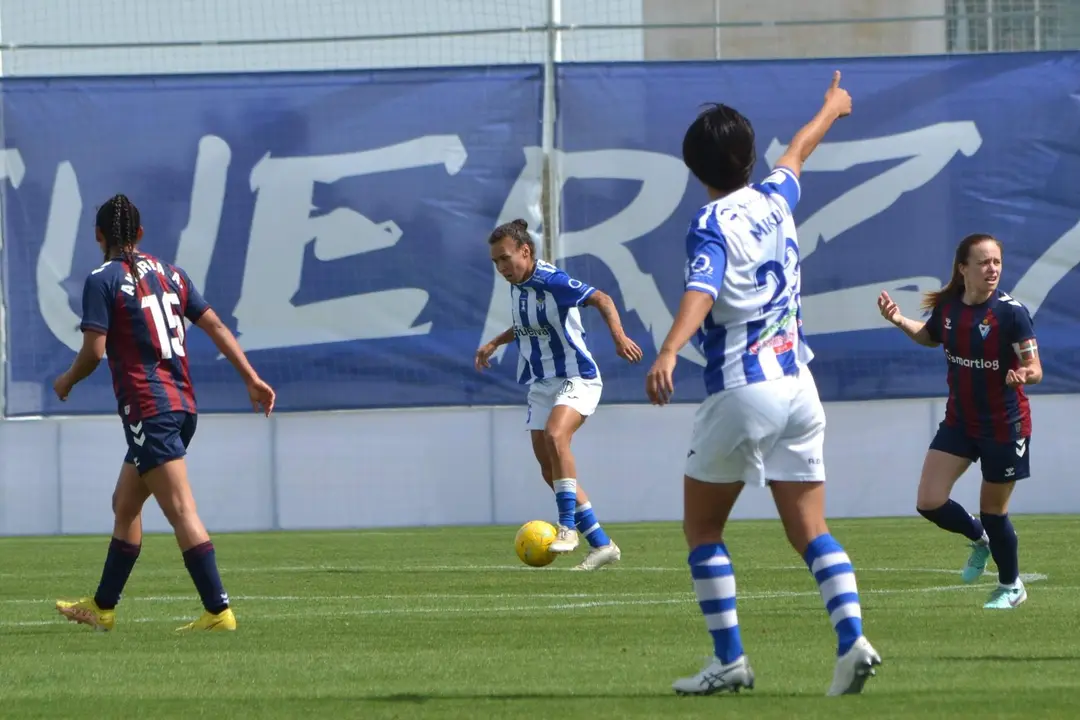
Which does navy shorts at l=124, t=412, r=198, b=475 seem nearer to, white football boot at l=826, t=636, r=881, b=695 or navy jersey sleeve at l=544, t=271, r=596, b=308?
white football boot at l=826, t=636, r=881, b=695

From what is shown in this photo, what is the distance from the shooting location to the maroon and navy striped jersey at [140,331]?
7.87 meters

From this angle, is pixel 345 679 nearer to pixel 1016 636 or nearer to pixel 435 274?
pixel 1016 636

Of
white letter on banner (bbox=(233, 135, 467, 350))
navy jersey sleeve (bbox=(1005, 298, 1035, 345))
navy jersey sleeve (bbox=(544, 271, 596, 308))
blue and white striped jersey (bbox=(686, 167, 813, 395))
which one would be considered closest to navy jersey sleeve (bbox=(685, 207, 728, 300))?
blue and white striped jersey (bbox=(686, 167, 813, 395))

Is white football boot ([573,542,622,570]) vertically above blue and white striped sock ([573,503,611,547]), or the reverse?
blue and white striped sock ([573,503,611,547])

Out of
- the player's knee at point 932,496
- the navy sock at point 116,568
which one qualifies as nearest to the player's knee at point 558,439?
the player's knee at point 932,496

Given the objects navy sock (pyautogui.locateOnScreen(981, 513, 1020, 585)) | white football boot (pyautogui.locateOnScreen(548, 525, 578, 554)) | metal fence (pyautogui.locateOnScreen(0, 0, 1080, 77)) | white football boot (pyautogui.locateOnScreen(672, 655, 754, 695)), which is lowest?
white football boot (pyautogui.locateOnScreen(548, 525, 578, 554))

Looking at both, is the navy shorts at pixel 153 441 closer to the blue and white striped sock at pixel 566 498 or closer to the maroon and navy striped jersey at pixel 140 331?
the maroon and navy striped jersey at pixel 140 331

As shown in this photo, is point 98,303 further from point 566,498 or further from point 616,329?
point 566,498

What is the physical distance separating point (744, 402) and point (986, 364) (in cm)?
367

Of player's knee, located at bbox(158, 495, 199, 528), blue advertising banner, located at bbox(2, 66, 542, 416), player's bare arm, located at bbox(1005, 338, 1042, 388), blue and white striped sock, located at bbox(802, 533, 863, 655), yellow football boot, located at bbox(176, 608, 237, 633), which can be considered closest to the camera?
blue and white striped sock, located at bbox(802, 533, 863, 655)

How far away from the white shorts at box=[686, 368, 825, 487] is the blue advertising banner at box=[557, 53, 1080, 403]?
10.7 meters

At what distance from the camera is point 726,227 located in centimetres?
564

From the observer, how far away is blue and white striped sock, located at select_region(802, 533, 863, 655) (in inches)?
219

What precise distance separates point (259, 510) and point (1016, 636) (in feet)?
34.3
